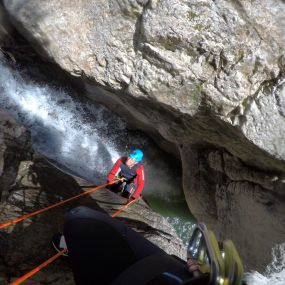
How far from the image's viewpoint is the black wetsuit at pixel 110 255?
2178 millimetres

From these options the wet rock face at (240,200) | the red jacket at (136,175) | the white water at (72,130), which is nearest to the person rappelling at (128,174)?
the red jacket at (136,175)

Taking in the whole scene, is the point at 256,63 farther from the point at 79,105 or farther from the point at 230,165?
the point at 79,105

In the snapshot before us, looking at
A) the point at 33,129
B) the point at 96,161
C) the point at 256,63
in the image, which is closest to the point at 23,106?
the point at 33,129

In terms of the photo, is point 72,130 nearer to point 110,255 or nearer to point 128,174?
point 128,174

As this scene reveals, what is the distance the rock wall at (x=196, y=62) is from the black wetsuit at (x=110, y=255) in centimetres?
305

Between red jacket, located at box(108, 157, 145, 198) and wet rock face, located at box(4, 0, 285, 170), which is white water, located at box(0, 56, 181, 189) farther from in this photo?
wet rock face, located at box(4, 0, 285, 170)

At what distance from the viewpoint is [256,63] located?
15.4ft

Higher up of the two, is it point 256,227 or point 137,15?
point 137,15

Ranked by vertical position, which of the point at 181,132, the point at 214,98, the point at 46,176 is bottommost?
the point at 46,176

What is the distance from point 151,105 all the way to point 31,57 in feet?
11.7

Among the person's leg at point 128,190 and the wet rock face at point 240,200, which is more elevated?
the wet rock face at point 240,200

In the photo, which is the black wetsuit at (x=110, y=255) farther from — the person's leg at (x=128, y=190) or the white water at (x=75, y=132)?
the white water at (x=75, y=132)

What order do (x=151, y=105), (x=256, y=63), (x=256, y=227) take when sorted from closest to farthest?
(x=256, y=63), (x=151, y=105), (x=256, y=227)

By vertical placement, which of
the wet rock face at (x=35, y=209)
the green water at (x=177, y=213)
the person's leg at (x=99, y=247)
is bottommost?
the green water at (x=177, y=213)
